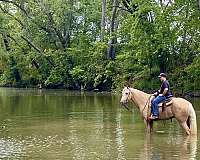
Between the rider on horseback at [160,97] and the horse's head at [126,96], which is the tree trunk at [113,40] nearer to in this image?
the horse's head at [126,96]

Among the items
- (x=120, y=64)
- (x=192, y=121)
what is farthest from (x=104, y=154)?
(x=120, y=64)

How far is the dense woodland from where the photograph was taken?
4041 centimetres

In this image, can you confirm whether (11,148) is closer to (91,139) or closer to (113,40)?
(91,139)

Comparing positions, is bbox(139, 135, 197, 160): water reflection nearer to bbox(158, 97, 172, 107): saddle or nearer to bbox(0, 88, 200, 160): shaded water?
bbox(0, 88, 200, 160): shaded water

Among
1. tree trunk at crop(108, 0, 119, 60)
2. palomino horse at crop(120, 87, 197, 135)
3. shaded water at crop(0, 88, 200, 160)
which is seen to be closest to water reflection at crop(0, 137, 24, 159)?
shaded water at crop(0, 88, 200, 160)

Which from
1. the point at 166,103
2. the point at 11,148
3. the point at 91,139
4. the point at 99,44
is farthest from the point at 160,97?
the point at 99,44

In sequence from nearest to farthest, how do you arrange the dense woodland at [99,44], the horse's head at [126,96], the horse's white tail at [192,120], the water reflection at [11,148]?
the water reflection at [11,148], the horse's white tail at [192,120], the horse's head at [126,96], the dense woodland at [99,44]

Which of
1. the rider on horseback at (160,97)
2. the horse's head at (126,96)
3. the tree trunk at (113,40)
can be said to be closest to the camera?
the rider on horseback at (160,97)

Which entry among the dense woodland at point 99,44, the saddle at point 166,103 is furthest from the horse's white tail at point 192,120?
the dense woodland at point 99,44

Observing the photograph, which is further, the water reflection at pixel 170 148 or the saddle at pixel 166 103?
the saddle at pixel 166 103

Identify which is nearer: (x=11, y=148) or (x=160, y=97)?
(x=11, y=148)

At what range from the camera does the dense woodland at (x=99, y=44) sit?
40406 millimetres

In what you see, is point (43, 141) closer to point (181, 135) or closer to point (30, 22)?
Result: point (181, 135)

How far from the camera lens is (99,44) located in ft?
165
